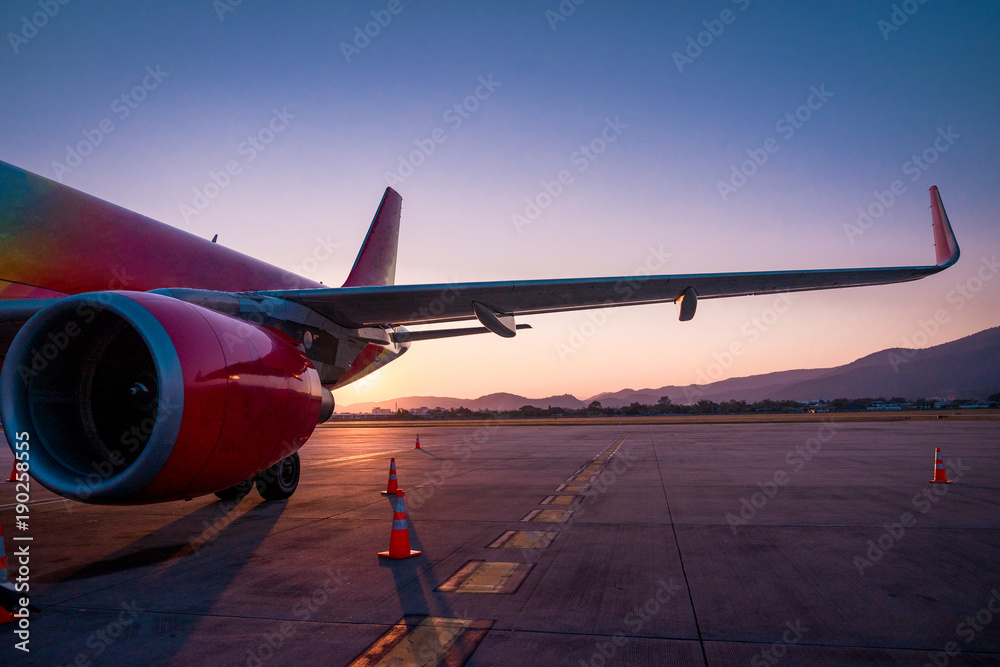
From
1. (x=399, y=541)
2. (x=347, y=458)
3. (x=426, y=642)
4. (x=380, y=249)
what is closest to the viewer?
(x=426, y=642)

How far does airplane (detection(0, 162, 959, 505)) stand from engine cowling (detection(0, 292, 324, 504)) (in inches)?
0.5

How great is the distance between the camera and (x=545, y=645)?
11.6 feet

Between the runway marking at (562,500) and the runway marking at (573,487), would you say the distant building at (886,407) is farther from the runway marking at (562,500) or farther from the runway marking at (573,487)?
the runway marking at (562,500)

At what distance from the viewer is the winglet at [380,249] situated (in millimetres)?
12945

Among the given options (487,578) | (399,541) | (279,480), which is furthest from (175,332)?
(279,480)

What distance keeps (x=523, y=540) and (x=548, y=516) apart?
4.73ft

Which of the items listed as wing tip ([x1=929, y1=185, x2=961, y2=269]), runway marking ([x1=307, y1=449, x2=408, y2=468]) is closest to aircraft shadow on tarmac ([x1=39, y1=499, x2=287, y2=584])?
runway marking ([x1=307, y1=449, x2=408, y2=468])

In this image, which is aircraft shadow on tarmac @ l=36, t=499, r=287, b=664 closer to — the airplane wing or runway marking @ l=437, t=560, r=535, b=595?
runway marking @ l=437, t=560, r=535, b=595

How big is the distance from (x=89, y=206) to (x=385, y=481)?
712cm

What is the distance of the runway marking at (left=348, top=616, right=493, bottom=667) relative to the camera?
3.35 metres

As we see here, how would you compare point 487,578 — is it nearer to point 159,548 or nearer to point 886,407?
point 159,548

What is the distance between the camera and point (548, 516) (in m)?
7.70

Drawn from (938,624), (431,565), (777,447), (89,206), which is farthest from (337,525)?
(777,447)

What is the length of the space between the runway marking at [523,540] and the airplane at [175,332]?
7.51ft
